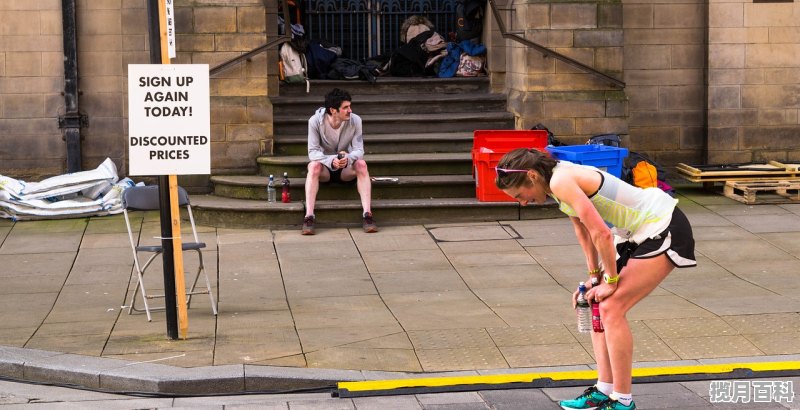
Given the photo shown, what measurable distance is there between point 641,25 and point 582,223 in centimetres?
945

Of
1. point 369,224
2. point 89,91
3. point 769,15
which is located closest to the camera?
point 369,224

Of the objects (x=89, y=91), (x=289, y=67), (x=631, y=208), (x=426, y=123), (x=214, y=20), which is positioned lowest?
(x=631, y=208)

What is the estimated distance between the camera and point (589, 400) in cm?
671

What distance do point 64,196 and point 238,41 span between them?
2.75m

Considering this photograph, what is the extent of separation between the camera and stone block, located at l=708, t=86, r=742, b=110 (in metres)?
15.3

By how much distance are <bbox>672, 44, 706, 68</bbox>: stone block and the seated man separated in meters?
4.87

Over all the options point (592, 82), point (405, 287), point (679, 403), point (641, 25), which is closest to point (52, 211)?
point (405, 287)

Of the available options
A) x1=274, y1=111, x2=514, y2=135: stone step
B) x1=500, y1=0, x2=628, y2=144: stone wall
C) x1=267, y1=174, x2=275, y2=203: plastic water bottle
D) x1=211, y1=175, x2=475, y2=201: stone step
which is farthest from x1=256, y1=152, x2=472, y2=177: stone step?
x1=500, y1=0, x2=628, y2=144: stone wall

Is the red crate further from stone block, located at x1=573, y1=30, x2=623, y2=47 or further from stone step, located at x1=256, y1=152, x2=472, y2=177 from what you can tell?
stone block, located at x1=573, y1=30, x2=623, y2=47

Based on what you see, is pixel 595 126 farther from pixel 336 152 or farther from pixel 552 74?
pixel 336 152

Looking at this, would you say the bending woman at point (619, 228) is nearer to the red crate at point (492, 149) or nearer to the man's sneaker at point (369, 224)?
the man's sneaker at point (369, 224)

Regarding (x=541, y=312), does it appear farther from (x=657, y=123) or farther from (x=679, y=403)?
(x=657, y=123)

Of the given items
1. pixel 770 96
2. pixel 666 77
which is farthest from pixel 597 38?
pixel 770 96

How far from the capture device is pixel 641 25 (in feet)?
50.2
